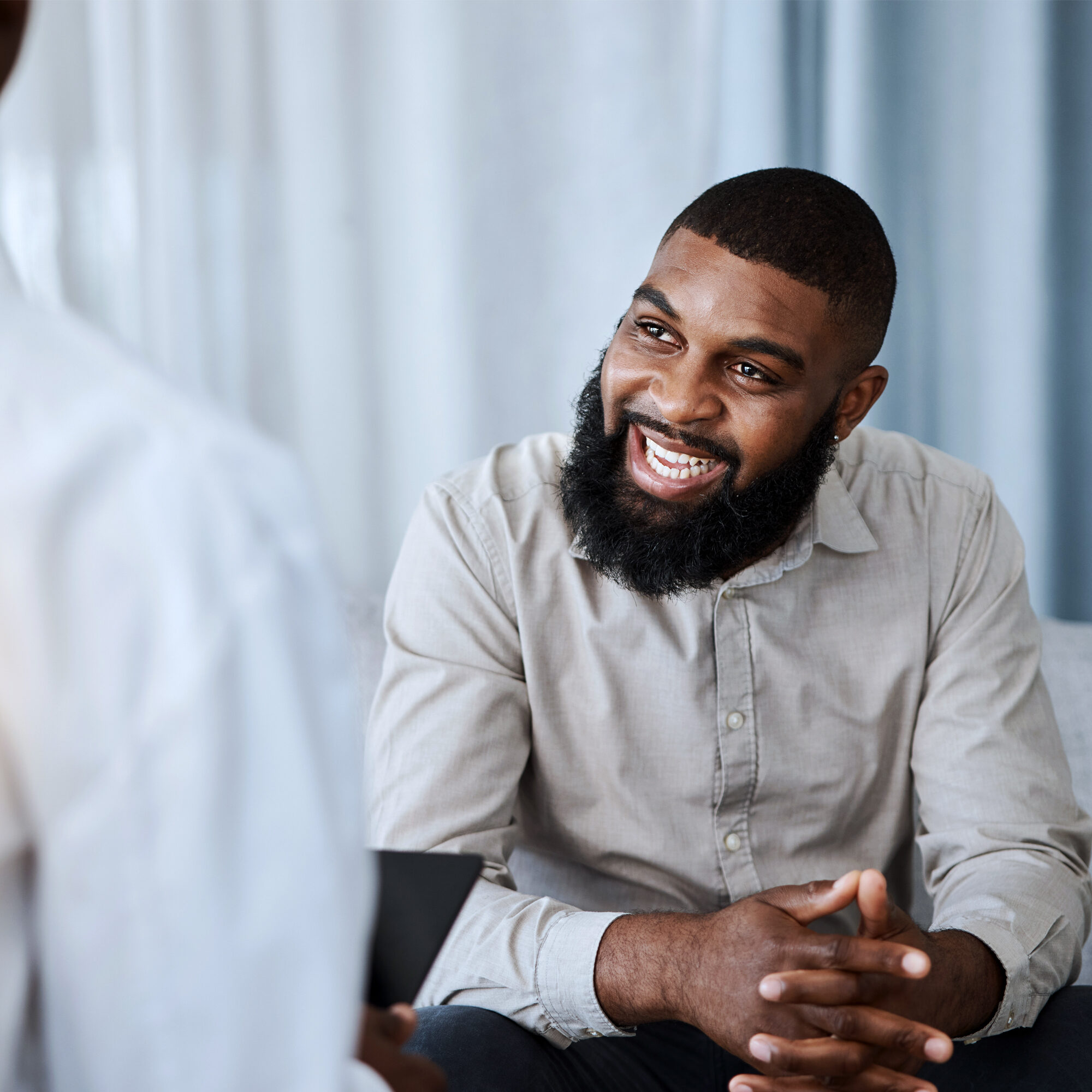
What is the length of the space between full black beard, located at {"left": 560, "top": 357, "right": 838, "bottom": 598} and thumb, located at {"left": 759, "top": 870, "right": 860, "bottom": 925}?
0.43 metres

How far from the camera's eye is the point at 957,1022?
48.2 inches

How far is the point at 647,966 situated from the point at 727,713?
1.26ft

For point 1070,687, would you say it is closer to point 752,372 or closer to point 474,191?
point 752,372

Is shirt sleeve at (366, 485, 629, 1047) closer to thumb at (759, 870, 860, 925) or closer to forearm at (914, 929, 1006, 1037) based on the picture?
thumb at (759, 870, 860, 925)

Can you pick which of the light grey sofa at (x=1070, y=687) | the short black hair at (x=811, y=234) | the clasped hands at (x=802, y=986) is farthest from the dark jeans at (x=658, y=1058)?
the short black hair at (x=811, y=234)

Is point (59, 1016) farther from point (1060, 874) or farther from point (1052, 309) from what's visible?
point (1052, 309)

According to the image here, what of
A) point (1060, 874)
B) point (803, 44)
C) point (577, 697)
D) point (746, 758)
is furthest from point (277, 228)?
point (1060, 874)

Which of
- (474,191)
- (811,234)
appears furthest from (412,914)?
(474,191)

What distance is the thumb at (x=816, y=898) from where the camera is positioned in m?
1.14

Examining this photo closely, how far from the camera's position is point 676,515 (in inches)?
58.2

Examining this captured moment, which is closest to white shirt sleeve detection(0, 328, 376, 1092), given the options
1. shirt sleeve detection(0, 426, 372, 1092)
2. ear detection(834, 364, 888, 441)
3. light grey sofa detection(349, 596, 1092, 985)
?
shirt sleeve detection(0, 426, 372, 1092)

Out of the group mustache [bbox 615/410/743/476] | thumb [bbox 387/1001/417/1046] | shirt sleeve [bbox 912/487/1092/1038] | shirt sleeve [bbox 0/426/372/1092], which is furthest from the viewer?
mustache [bbox 615/410/743/476]

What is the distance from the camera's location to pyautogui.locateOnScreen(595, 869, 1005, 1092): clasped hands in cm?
110

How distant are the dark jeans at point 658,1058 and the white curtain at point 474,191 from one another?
1109mm
